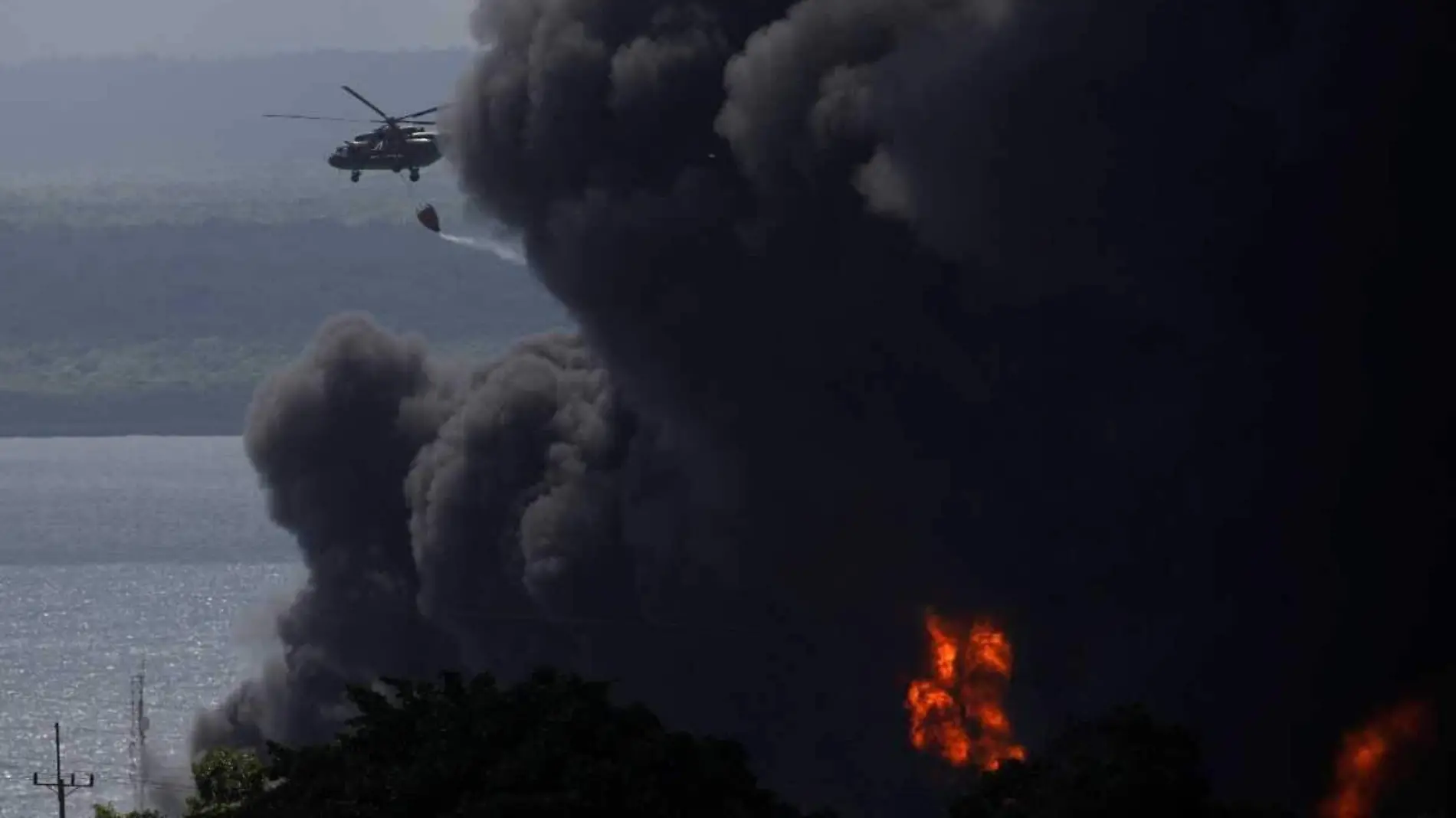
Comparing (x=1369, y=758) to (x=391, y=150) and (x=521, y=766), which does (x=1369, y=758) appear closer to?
(x=521, y=766)

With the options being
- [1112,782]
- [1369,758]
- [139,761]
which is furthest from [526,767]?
[139,761]

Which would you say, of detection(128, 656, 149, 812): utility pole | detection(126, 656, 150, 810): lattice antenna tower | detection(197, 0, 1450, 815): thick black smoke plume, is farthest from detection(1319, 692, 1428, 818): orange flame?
detection(128, 656, 149, 812): utility pole

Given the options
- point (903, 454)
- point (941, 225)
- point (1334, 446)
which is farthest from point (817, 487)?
point (1334, 446)

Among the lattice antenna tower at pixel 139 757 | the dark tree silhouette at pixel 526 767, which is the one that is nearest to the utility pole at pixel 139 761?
the lattice antenna tower at pixel 139 757

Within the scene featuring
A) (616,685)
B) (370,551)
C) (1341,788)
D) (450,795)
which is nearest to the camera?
(450,795)

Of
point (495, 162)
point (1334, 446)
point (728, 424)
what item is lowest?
point (1334, 446)

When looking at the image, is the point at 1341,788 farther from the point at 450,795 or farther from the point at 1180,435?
the point at 450,795

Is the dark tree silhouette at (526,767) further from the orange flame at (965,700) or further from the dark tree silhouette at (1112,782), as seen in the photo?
the orange flame at (965,700)
